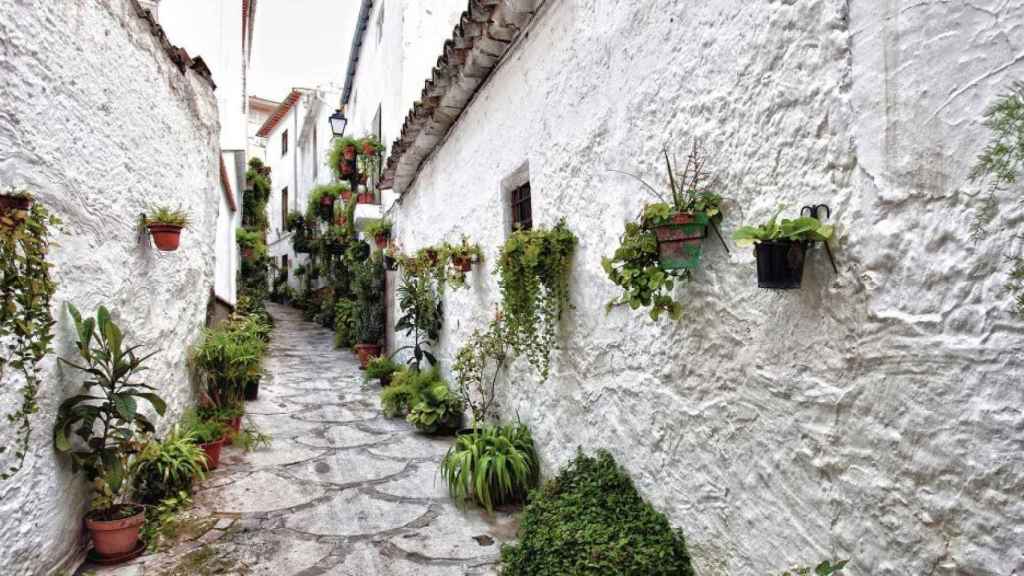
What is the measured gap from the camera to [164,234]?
4.25 m

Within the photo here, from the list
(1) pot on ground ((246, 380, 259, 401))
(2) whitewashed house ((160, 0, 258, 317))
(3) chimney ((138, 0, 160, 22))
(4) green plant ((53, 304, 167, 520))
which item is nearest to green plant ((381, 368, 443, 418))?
(1) pot on ground ((246, 380, 259, 401))

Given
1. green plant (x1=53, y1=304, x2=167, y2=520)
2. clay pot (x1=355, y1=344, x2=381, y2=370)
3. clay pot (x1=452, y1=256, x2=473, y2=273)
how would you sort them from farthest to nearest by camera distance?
clay pot (x1=355, y1=344, x2=381, y2=370), clay pot (x1=452, y1=256, x2=473, y2=273), green plant (x1=53, y1=304, x2=167, y2=520)

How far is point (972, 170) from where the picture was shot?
1415 millimetres

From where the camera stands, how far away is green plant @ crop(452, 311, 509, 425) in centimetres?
499

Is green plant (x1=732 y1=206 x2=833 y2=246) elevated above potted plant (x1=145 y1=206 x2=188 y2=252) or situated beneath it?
situated beneath

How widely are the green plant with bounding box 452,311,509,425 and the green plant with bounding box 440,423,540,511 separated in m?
0.69

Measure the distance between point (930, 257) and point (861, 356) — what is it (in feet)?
1.14

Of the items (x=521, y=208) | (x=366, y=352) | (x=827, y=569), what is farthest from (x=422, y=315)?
(x=827, y=569)

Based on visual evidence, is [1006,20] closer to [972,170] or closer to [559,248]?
[972,170]

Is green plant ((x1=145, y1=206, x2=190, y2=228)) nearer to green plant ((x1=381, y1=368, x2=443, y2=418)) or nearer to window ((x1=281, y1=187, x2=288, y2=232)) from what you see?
green plant ((x1=381, y1=368, x2=443, y2=418))

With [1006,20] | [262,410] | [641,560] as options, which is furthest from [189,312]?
[1006,20]

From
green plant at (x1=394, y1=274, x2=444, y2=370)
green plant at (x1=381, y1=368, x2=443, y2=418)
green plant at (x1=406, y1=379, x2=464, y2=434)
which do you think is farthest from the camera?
green plant at (x1=394, y1=274, x2=444, y2=370)

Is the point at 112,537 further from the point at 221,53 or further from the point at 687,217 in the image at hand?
the point at 221,53

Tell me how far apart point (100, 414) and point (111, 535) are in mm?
690
